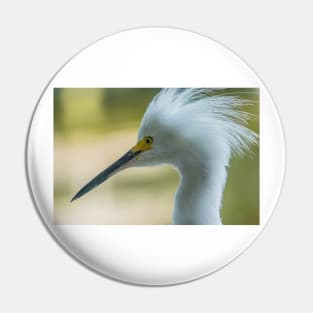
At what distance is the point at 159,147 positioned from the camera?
1647mm

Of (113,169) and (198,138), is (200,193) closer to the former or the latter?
(198,138)

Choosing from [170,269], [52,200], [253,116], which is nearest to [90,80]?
[52,200]

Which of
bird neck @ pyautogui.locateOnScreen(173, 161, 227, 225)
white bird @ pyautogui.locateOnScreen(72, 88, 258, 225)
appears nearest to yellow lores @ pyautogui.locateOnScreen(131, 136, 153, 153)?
white bird @ pyautogui.locateOnScreen(72, 88, 258, 225)

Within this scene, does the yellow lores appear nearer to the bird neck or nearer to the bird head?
the bird head

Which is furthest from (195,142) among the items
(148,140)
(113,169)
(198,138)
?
(113,169)

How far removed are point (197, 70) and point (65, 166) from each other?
0.48 metres

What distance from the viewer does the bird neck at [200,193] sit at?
1.63 metres

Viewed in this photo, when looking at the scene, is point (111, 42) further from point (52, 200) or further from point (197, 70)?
point (52, 200)

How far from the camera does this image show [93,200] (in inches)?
64.1

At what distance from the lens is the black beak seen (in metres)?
1.63

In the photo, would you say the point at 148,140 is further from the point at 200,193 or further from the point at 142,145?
the point at 200,193

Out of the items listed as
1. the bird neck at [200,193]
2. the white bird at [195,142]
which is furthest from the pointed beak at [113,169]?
the bird neck at [200,193]

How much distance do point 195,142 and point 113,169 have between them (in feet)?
0.83

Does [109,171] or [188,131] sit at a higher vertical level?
[188,131]
